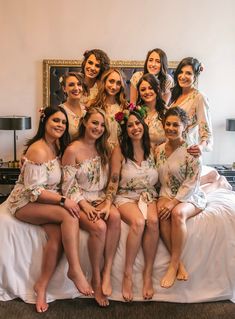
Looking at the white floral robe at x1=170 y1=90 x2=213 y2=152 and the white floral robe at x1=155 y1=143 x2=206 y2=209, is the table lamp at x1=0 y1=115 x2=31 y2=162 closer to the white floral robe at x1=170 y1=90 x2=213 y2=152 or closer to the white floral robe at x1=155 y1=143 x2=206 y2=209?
the white floral robe at x1=170 y1=90 x2=213 y2=152

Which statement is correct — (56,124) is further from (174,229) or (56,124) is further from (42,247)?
(174,229)

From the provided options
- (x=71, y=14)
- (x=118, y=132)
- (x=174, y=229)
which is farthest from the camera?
(x=71, y=14)

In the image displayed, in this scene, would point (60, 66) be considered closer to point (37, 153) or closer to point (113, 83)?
point (113, 83)

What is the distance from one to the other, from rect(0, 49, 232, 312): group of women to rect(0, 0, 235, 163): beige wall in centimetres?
178

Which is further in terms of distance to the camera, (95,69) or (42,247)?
(95,69)

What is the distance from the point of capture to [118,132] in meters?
2.82

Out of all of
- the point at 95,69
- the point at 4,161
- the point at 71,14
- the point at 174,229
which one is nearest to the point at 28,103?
the point at 4,161

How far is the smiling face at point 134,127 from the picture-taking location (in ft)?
8.43

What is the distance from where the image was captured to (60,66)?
443 cm

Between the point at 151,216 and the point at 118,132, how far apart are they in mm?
707

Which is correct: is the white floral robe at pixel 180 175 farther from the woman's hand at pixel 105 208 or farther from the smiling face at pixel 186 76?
the smiling face at pixel 186 76

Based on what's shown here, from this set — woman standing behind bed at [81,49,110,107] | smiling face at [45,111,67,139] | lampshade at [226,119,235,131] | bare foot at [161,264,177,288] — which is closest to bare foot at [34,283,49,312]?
bare foot at [161,264,177,288]

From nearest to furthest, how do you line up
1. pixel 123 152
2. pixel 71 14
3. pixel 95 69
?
pixel 123 152
pixel 95 69
pixel 71 14

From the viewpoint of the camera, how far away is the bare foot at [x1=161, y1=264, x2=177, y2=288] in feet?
7.59
